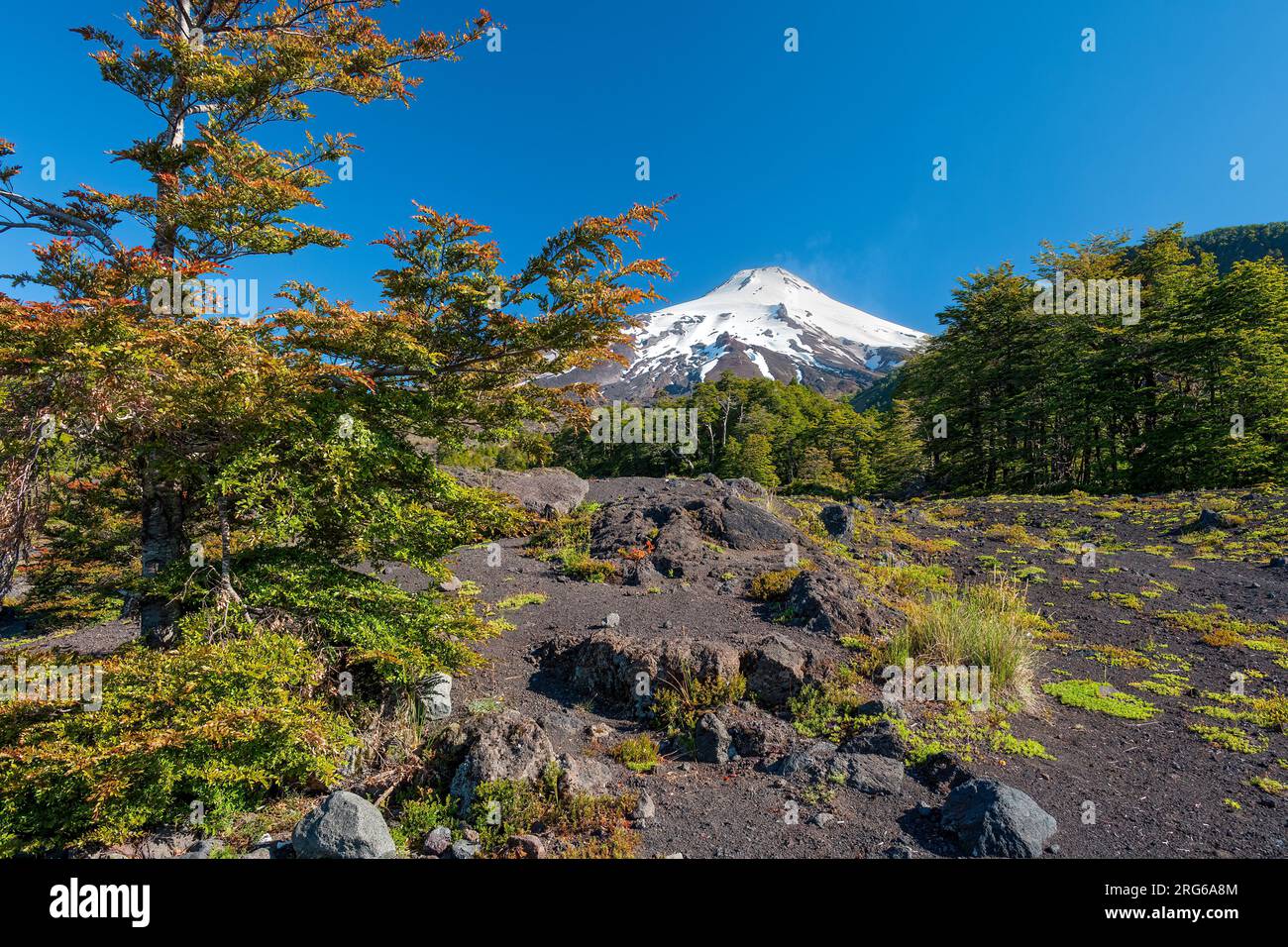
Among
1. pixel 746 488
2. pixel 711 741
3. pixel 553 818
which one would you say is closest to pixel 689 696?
pixel 711 741

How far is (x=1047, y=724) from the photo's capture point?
5578mm

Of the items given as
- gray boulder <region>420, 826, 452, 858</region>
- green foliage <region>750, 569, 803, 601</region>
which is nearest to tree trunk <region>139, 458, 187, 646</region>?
gray boulder <region>420, 826, 452, 858</region>

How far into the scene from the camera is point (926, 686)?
19.9 feet

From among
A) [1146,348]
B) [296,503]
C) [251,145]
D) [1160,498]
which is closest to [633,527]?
[296,503]

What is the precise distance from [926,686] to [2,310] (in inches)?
342

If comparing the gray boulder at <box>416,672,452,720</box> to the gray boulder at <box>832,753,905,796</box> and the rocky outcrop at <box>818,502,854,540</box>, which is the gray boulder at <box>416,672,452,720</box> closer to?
the gray boulder at <box>832,753,905,796</box>

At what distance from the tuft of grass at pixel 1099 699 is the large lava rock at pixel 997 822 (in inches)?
106

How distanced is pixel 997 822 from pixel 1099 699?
3553mm

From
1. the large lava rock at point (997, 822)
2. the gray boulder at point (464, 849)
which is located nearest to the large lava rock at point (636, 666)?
the gray boulder at point (464, 849)

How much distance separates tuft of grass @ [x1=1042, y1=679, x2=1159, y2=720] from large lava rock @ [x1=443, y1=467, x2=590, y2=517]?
12.0 m

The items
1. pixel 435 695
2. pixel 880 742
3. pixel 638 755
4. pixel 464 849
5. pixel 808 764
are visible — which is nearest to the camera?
pixel 464 849

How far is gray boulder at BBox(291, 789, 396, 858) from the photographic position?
355 cm

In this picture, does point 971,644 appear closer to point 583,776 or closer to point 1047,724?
point 1047,724

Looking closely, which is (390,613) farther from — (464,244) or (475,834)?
(464,244)
